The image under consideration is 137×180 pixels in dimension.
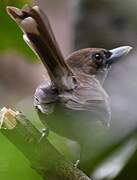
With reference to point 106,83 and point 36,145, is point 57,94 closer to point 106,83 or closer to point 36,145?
point 36,145

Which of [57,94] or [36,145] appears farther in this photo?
[57,94]

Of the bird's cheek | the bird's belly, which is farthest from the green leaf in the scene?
the bird's cheek

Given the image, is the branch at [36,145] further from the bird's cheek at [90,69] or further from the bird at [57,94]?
the bird's cheek at [90,69]

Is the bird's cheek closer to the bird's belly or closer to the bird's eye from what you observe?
the bird's eye

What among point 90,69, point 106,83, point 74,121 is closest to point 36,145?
point 74,121

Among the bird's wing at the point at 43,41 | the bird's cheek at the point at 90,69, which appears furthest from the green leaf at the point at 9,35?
the bird's cheek at the point at 90,69

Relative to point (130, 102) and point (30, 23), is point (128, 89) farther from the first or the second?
point (30, 23)

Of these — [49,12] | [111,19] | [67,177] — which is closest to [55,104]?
[67,177]

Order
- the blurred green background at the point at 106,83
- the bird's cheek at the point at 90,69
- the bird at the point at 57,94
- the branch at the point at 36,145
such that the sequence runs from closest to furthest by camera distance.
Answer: the blurred green background at the point at 106,83 → the branch at the point at 36,145 → the bird at the point at 57,94 → the bird's cheek at the point at 90,69
